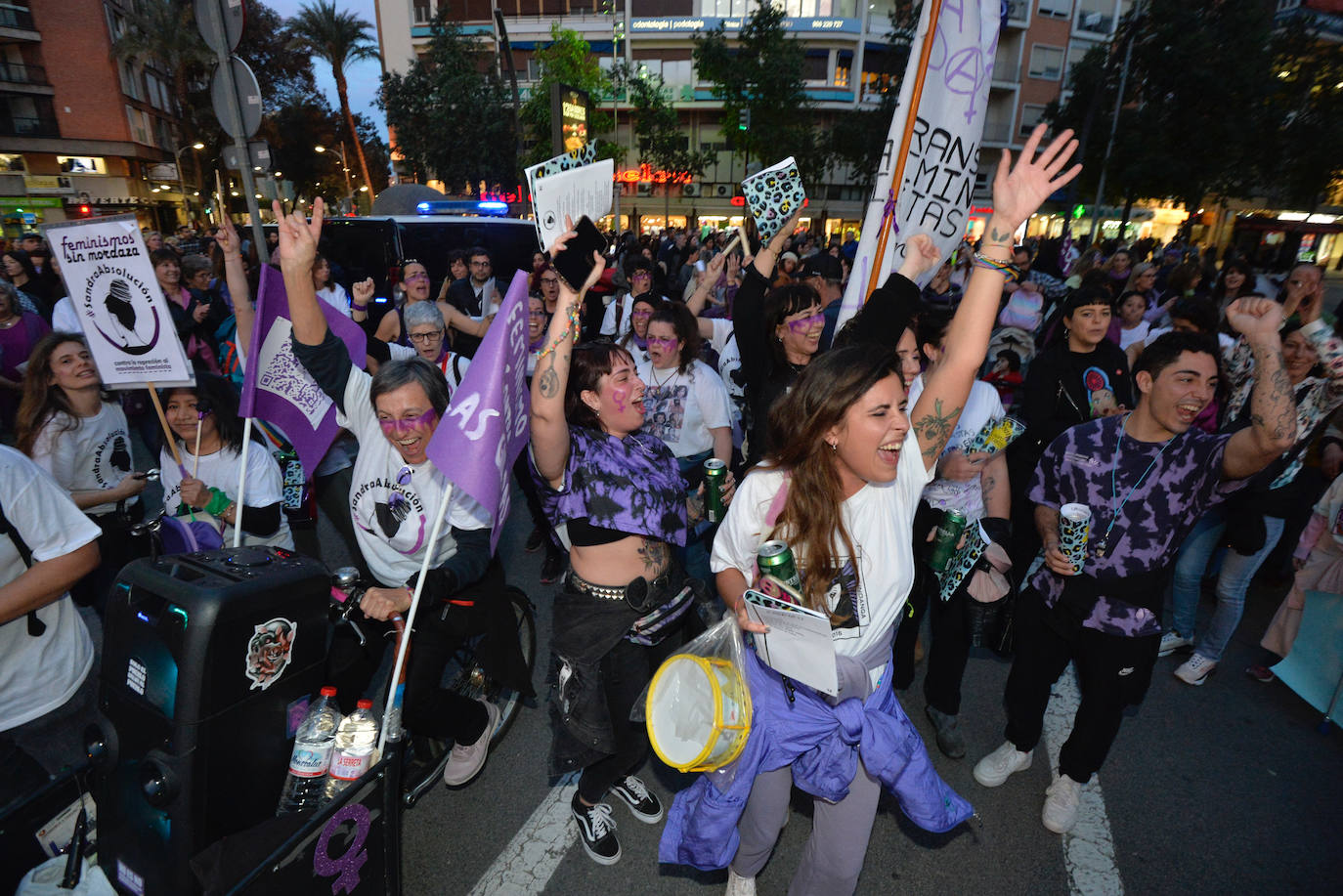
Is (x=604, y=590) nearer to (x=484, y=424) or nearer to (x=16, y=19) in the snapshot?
(x=484, y=424)

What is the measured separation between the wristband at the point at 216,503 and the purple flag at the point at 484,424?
5.64 feet

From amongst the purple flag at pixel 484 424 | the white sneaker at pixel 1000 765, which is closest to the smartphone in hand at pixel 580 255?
the purple flag at pixel 484 424

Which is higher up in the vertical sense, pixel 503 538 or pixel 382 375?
pixel 382 375

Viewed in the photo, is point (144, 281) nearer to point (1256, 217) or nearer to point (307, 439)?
point (307, 439)

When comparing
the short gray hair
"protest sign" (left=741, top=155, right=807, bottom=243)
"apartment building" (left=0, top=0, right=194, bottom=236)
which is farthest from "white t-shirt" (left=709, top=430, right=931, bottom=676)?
"apartment building" (left=0, top=0, right=194, bottom=236)

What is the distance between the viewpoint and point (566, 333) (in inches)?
92.7

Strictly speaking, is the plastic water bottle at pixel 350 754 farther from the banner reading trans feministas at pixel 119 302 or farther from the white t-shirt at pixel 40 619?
the banner reading trans feministas at pixel 119 302

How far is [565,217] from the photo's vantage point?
2500 mm

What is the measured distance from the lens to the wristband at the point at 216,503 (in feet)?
10.6

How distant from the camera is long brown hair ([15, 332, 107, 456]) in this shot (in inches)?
136

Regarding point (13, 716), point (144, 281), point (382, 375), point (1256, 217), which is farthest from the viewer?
point (1256, 217)

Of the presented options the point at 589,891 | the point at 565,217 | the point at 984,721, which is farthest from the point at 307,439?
the point at 984,721

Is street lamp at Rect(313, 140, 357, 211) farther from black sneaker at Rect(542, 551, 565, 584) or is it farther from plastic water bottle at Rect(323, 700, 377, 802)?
plastic water bottle at Rect(323, 700, 377, 802)

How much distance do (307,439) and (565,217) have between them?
1.76 metres
